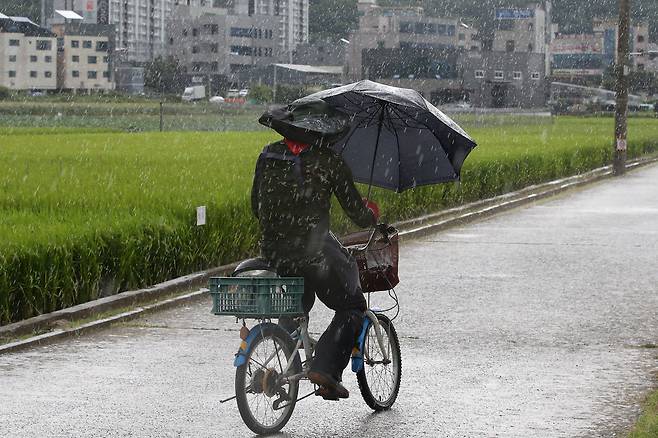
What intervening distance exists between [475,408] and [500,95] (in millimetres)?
132199

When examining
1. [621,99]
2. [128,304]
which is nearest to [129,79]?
[621,99]

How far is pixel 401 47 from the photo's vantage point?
145 m

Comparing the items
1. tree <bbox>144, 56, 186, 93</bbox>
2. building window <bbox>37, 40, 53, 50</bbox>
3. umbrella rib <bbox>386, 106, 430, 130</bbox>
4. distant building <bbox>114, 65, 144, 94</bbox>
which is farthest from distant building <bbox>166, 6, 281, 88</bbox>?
umbrella rib <bbox>386, 106, 430, 130</bbox>

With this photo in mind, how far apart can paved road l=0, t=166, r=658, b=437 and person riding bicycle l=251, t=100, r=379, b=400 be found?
0.85m

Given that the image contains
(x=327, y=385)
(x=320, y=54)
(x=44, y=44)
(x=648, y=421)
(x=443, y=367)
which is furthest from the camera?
A: (x=320, y=54)

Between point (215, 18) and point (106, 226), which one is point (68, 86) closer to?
point (215, 18)

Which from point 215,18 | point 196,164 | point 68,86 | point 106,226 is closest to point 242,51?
point 215,18

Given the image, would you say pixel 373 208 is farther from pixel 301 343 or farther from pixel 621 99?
pixel 621 99

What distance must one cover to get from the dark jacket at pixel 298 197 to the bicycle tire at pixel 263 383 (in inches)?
16.4

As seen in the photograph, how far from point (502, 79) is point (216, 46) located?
116 feet

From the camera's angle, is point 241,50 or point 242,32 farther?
point 241,50

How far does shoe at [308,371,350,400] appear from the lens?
7.34m

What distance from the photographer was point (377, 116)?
8.40 meters

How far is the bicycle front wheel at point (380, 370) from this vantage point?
26.2 feet
